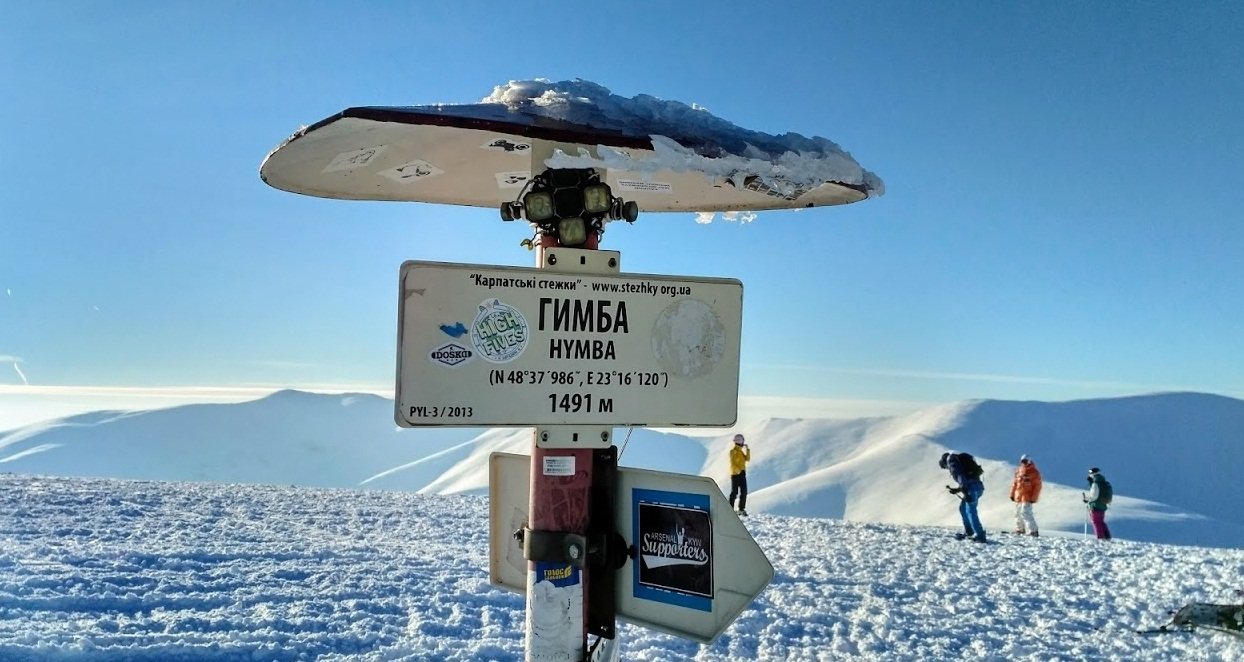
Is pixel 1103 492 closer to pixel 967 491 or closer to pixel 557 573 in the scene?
pixel 967 491

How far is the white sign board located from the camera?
2383 millimetres

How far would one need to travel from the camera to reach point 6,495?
10805 mm

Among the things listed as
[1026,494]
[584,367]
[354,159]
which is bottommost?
[1026,494]

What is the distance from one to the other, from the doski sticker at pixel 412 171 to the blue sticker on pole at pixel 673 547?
1.64m

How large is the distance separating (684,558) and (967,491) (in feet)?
34.7

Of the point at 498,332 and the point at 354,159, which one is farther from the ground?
the point at 354,159

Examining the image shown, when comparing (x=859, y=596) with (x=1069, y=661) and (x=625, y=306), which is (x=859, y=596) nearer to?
(x=1069, y=661)

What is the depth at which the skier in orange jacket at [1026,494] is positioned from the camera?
42.2 ft

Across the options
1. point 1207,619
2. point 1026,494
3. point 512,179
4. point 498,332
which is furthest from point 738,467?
point 498,332

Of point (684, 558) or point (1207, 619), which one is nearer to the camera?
point (684, 558)

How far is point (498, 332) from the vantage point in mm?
2447

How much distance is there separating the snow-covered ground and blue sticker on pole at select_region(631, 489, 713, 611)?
9.58 ft

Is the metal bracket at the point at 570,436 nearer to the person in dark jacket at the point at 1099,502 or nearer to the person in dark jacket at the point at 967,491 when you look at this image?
the person in dark jacket at the point at 967,491

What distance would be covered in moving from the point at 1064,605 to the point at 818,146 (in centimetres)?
659
